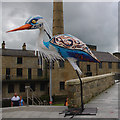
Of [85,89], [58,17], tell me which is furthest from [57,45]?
[58,17]

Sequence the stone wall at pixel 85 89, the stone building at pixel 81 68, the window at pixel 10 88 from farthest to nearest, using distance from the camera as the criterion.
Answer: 1. the stone building at pixel 81 68
2. the window at pixel 10 88
3. the stone wall at pixel 85 89

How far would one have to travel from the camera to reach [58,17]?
A: 25984mm

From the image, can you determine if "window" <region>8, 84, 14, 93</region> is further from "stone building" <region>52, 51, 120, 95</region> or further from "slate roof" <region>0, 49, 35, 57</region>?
"stone building" <region>52, 51, 120, 95</region>

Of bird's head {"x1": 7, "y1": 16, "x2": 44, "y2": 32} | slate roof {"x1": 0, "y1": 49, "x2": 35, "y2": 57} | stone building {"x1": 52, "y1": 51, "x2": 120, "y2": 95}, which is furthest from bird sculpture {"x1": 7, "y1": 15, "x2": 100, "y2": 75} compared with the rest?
slate roof {"x1": 0, "y1": 49, "x2": 35, "y2": 57}

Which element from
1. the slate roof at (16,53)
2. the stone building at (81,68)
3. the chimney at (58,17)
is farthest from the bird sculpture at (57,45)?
the slate roof at (16,53)

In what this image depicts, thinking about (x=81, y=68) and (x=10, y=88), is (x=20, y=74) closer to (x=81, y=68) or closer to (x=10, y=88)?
(x=10, y=88)

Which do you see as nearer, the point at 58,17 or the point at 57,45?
the point at 57,45

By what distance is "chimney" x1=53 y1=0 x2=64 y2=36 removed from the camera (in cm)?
2564

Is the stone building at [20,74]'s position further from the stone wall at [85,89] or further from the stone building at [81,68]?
the stone wall at [85,89]

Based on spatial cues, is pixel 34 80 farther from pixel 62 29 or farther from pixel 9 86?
pixel 62 29

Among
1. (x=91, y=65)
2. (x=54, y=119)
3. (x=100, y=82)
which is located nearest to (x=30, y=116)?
(x=54, y=119)

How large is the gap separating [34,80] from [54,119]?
19881 millimetres

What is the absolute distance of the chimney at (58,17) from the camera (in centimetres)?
2564

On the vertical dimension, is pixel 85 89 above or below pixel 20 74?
above
